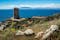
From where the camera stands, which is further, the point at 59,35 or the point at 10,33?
the point at 10,33

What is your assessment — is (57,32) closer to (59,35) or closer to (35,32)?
(59,35)

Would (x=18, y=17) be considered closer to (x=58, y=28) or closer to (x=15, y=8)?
(x=15, y=8)

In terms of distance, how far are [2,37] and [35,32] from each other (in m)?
1.68

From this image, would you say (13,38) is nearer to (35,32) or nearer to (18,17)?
(35,32)

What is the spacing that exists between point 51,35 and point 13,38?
1.79 metres

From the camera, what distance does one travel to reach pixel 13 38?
9656 millimetres

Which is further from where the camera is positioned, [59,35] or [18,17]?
[18,17]

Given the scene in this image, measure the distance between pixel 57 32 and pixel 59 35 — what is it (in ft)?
0.75

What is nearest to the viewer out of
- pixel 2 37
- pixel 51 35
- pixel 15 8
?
pixel 51 35

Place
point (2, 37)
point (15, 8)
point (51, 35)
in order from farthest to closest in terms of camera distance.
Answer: point (15, 8) → point (2, 37) → point (51, 35)

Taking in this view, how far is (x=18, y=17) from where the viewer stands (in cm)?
1634

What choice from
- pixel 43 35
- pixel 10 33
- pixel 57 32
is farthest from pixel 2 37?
pixel 57 32

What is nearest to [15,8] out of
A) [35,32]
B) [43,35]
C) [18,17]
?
[18,17]

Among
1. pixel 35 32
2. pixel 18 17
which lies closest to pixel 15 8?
pixel 18 17
